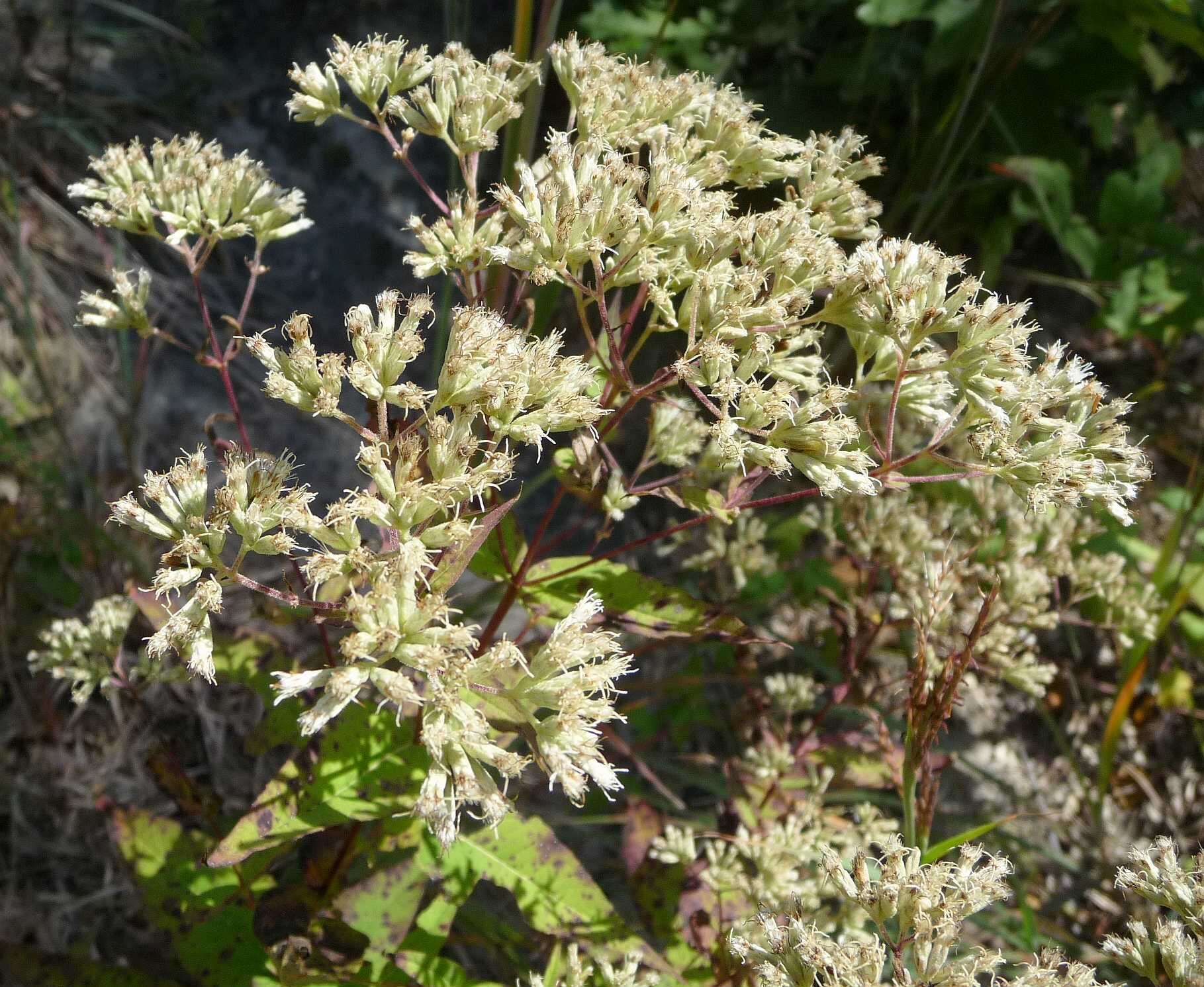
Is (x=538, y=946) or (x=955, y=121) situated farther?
(x=955, y=121)

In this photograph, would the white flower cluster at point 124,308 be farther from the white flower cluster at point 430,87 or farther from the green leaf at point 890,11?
the green leaf at point 890,11

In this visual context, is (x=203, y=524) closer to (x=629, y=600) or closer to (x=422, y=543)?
(x=422, y=543)

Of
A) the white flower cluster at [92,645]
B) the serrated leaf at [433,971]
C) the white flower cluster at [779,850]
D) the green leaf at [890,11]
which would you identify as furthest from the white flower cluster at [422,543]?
the green leaf at [890,11]

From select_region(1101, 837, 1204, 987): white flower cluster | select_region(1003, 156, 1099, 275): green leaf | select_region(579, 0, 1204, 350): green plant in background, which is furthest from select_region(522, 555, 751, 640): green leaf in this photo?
select_region(1003, 156, 1099, 275): green leaf

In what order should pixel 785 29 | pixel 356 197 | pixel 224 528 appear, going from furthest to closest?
pixel 356 197 < pixel 785 29 < pixel 224 528

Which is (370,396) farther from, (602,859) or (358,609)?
(602,859)

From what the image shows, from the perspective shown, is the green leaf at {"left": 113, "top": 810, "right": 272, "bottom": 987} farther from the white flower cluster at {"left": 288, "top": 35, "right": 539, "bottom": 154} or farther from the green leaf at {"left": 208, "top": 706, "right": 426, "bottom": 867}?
the white flower cluster at {"left": 288, "top": 35, "right": 539, "bottom": 154}

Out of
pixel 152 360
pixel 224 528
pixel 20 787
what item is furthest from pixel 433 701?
pixel 152 360

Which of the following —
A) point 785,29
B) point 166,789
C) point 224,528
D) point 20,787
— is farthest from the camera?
point 785,29
